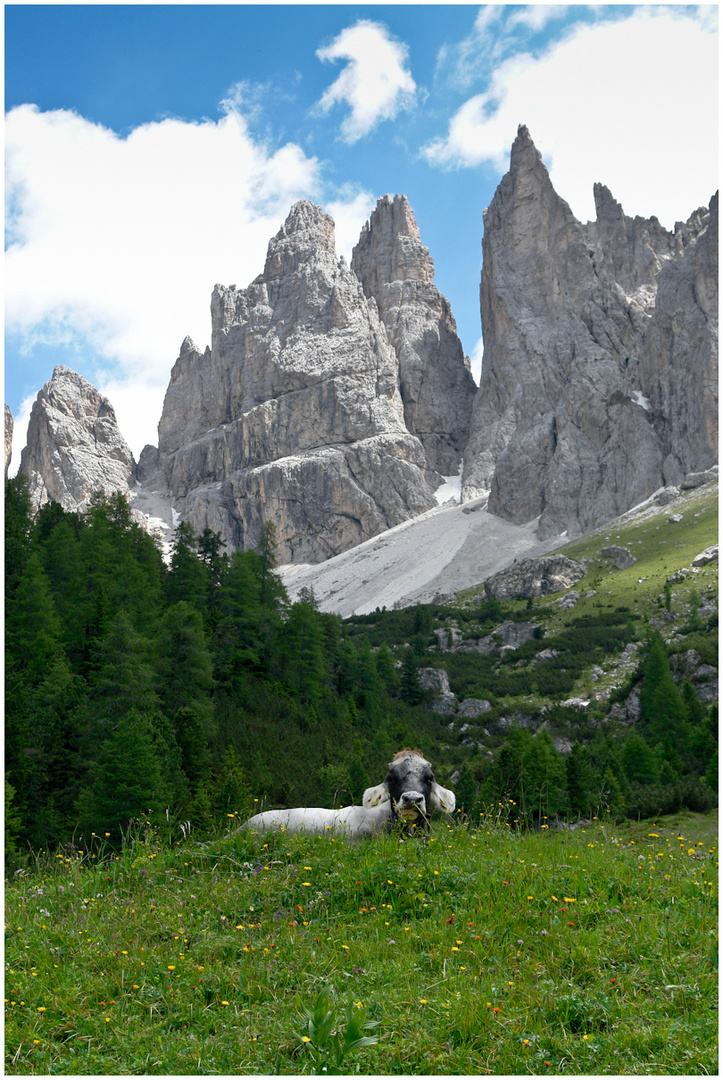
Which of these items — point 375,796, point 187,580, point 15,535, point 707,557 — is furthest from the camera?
point 707,557

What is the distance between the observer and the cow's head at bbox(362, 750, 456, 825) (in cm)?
800

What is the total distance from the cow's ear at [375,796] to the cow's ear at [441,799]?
574 millimetres

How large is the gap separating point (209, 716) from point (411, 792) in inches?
1155

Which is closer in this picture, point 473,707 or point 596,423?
point 473,707

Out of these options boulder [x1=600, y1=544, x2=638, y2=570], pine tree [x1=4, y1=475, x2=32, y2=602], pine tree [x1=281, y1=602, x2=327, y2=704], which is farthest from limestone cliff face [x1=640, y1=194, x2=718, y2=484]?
pine tree [x1=4, y1=475, x2=32, y2=602]

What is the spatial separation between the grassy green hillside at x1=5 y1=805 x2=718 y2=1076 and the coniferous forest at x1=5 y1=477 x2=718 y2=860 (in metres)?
2.19

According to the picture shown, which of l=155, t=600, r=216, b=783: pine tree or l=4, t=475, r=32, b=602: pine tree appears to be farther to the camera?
l=4, t=475, r=32, b=602: pine tree

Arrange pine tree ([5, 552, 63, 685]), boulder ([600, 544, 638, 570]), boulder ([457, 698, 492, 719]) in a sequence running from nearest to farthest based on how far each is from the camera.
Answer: pine tree ([5, 552, 63, 685]) < boulder ([457, 698, 492, 719]) < boulder ([600, 544, 638, 570])

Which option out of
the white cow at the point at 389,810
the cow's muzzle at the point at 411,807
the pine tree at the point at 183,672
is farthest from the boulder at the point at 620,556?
the cow's muzzle at the point at 411,807

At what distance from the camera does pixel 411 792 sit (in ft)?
26.4

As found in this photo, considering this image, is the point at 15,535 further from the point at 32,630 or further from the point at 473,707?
the point at 473,707

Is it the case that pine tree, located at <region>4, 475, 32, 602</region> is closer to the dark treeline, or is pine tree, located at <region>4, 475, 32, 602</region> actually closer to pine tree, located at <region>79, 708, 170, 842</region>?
the dark treeline

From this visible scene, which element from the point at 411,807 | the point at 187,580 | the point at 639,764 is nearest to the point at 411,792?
the point at 411,807

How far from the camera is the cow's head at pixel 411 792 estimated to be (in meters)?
8.00
